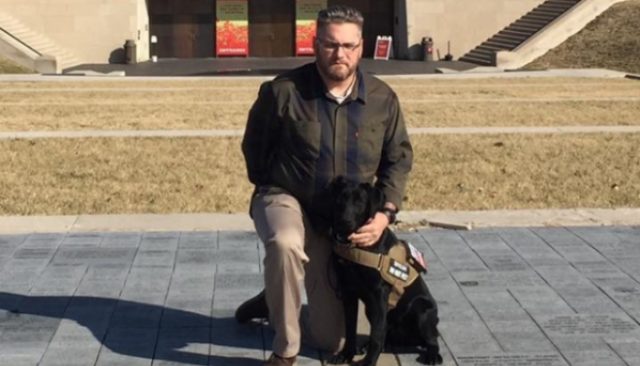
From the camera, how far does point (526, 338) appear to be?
19.8 feet

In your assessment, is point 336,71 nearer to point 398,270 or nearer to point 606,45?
point 398,270

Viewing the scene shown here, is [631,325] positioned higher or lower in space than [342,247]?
lower

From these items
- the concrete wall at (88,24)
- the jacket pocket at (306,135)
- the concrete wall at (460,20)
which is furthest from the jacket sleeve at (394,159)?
the concrete wall at (460,20)

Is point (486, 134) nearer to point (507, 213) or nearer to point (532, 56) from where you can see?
point (507, 213)

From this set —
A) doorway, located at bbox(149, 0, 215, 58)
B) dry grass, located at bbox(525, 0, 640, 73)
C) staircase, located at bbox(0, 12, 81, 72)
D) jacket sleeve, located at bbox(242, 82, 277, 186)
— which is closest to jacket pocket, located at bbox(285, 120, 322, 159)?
jacket sleeve, located at bbox(242, 82, 277, 186)

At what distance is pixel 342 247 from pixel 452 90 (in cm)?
1962

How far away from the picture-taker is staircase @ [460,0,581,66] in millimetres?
40531

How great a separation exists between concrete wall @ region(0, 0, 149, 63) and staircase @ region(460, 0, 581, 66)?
1330cm

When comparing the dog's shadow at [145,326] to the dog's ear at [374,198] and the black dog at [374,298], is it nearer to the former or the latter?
the black dog at [374,298]

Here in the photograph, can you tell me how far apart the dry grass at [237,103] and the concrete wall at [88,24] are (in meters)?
14.5

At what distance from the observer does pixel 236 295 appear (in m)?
6.93

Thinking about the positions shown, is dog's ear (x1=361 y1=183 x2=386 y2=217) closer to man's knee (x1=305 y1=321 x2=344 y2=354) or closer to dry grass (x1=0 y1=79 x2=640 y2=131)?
man's knee (x1=305 y1=321 x2=344 y2=354)

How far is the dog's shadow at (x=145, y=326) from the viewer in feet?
19.0

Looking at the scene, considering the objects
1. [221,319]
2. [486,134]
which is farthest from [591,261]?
[486,134]
